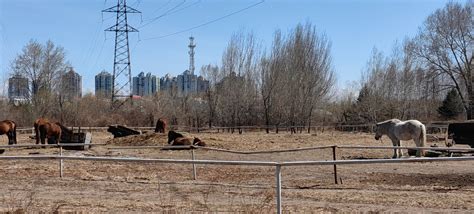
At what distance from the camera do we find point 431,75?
64188mm

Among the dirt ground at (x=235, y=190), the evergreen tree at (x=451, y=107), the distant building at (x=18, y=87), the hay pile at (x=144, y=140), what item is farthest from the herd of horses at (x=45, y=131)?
the evergreen tree at (x=451, y=107)

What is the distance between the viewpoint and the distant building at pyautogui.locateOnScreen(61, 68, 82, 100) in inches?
2849

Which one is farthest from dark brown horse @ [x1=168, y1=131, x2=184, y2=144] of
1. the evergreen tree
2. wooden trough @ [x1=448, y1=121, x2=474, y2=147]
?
the evergreen tree

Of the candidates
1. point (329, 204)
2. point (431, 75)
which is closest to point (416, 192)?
point (329, 204)

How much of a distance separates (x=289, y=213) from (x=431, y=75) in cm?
5990

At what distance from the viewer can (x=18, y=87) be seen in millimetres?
72188

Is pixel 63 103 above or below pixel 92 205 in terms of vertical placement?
above

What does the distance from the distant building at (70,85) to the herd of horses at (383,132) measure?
42.9m

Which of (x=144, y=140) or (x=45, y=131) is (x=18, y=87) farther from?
(x=144, y=140)

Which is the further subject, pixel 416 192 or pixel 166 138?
pixel 166 138

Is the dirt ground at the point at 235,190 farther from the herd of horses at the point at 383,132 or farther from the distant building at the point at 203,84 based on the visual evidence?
the distant building at the point at 203,84

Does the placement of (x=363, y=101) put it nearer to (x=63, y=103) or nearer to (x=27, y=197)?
(x=63, y=103)

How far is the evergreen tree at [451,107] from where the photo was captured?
62969mm

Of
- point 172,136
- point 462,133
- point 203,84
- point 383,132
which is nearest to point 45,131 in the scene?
point 172,136
